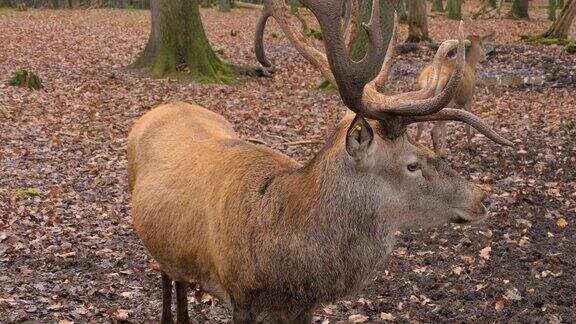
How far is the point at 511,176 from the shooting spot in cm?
968

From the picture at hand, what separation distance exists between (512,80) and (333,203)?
14244mm

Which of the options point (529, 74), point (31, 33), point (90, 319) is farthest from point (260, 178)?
point (31, 33)

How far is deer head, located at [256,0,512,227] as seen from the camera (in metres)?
4.36

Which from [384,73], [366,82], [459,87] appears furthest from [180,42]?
[366,82]

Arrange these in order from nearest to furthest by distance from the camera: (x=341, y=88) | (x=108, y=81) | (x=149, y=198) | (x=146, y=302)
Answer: (x=341, y=88), (x=149, y=198), (x=146, y=302), (x=108, y=81)

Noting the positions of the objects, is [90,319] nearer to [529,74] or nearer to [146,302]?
[146,302]

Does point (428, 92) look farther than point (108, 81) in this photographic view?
No

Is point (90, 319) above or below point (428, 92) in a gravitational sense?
below

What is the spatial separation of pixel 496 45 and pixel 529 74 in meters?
4.51

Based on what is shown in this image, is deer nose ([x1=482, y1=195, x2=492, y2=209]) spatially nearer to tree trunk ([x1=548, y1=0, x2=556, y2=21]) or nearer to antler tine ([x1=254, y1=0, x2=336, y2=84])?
antler tine ([x1=254, y1=0, x2=336, y2=84])

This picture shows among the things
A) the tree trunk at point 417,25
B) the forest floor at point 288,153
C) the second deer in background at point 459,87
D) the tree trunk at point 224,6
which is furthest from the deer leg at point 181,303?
the tree trunk at point 224,6

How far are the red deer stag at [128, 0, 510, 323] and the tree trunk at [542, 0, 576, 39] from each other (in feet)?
64.2

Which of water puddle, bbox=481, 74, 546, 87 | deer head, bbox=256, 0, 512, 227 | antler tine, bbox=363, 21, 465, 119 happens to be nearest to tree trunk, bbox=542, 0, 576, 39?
water puddle, bbox=481, 74, 546, 87

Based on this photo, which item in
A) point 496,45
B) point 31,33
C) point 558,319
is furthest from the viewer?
point 31,33
